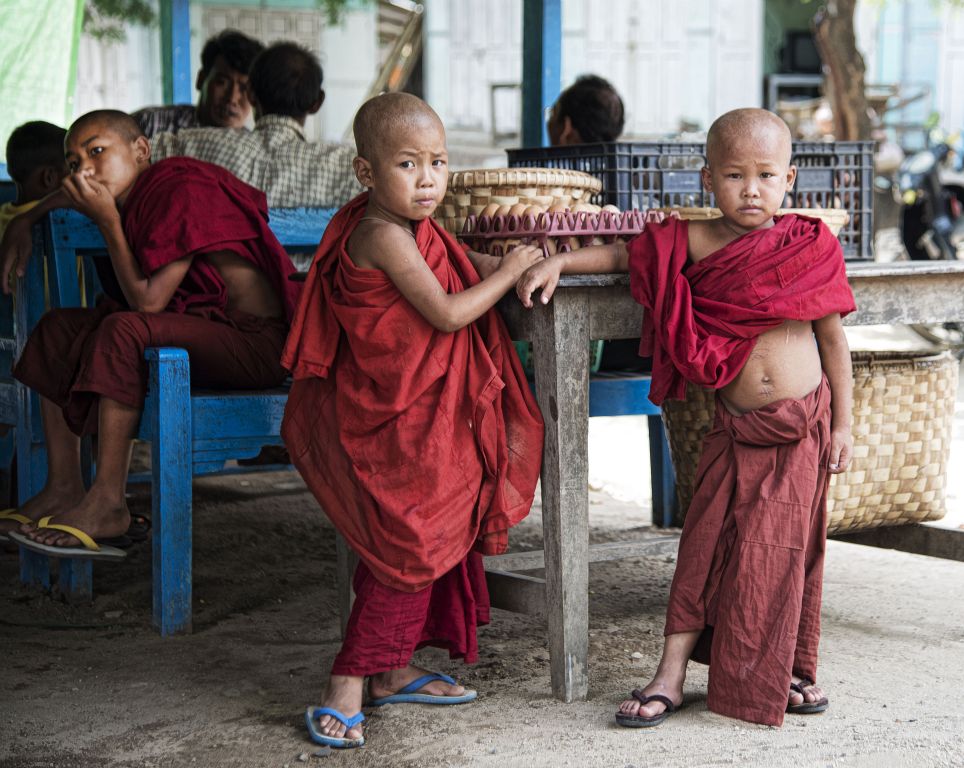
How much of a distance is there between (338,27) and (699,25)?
5.01 metres

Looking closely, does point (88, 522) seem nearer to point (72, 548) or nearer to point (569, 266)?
point (72, 548)

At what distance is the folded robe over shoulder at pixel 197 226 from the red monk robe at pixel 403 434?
0.84 meters

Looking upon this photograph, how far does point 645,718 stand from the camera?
2.43m

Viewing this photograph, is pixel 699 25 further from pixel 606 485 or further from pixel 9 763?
pixel 9 763

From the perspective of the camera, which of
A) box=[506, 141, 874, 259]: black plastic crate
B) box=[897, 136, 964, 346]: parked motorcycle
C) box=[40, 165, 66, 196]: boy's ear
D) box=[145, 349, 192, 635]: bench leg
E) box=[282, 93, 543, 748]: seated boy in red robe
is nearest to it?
box=[282, 93, 543, 748]: seated boy in red robe

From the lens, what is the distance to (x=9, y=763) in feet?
7.61

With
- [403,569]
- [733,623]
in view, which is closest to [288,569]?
[403,569]

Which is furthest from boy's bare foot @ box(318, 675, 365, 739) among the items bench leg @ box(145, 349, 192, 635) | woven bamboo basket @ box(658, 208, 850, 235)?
woven bamboo basket @ box(658, 208, 850, 235)

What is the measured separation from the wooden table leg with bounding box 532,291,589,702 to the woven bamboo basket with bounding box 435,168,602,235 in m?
0.55

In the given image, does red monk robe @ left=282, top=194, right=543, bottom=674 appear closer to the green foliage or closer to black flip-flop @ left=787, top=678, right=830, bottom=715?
black flip-flop @ left=787, top=678, right=830, bottom=715

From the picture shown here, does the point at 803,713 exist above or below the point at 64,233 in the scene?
below

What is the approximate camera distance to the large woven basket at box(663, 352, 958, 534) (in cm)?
298

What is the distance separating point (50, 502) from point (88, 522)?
27 cm

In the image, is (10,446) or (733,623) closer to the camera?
(733,623)
